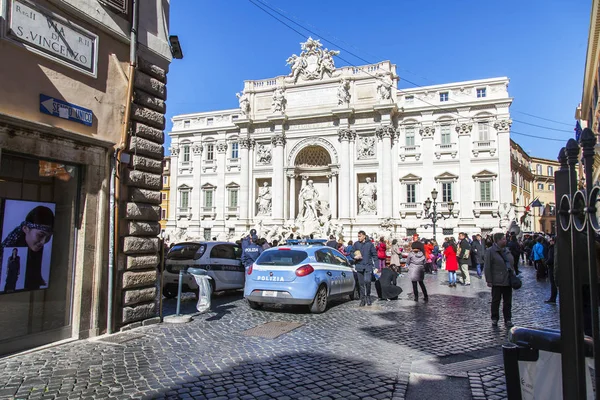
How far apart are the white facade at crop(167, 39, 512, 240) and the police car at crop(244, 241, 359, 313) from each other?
22483mm

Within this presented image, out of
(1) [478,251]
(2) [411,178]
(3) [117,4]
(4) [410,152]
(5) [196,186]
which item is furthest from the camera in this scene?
(5) [196,186]

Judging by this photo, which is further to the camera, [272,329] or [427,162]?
[427,162]

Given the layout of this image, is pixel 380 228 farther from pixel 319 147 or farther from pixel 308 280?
pixel 308 280

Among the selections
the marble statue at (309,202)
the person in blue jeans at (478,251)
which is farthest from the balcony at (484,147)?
the person in blue jeans at (478,251)

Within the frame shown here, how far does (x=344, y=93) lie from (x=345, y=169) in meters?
6.76

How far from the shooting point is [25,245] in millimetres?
6277

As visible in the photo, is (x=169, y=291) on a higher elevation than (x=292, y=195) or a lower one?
lower

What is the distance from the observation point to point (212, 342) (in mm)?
6859

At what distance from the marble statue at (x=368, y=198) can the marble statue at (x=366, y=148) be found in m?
2.03

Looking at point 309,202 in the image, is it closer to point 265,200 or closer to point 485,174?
point 265,200

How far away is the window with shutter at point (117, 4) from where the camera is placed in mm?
7399

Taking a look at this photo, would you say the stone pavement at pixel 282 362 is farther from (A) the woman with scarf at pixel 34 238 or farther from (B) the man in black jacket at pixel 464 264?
(B) the man in black jacket at pixel 464 264

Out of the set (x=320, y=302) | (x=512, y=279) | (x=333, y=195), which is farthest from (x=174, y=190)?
(x=512, y=279)

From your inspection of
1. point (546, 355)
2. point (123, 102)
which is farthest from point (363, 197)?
point (546, 355)
